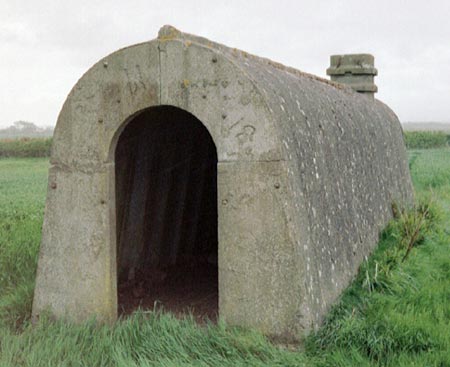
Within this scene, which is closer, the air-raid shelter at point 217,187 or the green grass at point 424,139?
the air-raid shelter at point 217,187

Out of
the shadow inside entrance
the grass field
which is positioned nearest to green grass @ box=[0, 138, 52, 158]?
the shadow inside entrance

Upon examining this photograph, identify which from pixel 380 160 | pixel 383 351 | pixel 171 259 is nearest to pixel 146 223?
pixel 171 259

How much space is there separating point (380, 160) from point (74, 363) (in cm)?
559

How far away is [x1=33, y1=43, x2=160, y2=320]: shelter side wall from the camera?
179 inches

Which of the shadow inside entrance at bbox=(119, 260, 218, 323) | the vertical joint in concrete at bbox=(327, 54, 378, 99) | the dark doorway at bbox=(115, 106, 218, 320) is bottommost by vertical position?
the shadow inside entrance at bbox=(119, 260, 218, 323)

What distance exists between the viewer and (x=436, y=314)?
477cm

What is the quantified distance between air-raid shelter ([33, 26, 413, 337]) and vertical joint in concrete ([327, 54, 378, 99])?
4060 millimetres

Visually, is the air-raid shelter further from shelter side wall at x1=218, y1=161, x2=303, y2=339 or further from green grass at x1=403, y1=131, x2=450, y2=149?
green grass at x1=403, y1=131, x2=450, y2=149

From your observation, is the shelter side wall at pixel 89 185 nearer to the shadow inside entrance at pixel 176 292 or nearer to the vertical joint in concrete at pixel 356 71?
the shadow inside entrance at pixel 176 292

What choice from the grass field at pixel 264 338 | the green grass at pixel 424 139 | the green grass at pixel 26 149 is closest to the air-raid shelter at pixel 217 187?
the grass field at pixel 264 338

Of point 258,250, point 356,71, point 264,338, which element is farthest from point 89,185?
point 356,71

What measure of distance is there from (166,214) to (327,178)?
1946 millimetres

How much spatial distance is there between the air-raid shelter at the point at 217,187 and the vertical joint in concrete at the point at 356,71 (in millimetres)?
4060

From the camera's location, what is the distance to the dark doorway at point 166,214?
5469 mm
